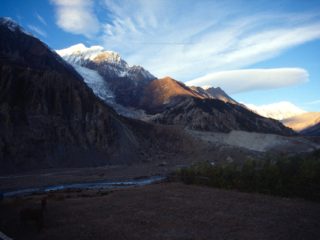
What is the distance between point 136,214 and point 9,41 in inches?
4958

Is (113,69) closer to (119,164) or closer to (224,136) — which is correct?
(224,136)

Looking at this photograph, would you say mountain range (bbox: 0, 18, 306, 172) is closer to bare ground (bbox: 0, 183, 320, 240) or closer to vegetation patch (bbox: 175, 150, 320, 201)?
vegetation patch (bbox: 175, 150, 320, 201)

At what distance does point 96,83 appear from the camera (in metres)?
171

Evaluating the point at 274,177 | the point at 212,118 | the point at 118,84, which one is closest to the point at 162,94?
the point at 118,84

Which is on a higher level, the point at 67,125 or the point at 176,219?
the point at 67,125

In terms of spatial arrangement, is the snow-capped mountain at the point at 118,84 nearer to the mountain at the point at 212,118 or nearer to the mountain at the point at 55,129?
the mountain at the point at 212,118

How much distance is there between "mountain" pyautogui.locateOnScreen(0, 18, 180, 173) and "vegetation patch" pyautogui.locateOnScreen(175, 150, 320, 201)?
3993cm

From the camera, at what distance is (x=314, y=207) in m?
17.2

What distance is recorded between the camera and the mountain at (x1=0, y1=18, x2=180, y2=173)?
189ft

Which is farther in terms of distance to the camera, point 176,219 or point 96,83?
point 96,83

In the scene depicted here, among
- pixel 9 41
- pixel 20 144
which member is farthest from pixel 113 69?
pixel 20 144

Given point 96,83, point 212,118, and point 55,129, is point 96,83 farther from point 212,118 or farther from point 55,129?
point 55,129

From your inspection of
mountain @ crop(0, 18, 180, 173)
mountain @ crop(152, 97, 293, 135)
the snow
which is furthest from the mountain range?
the snow

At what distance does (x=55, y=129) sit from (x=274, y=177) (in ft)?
174
